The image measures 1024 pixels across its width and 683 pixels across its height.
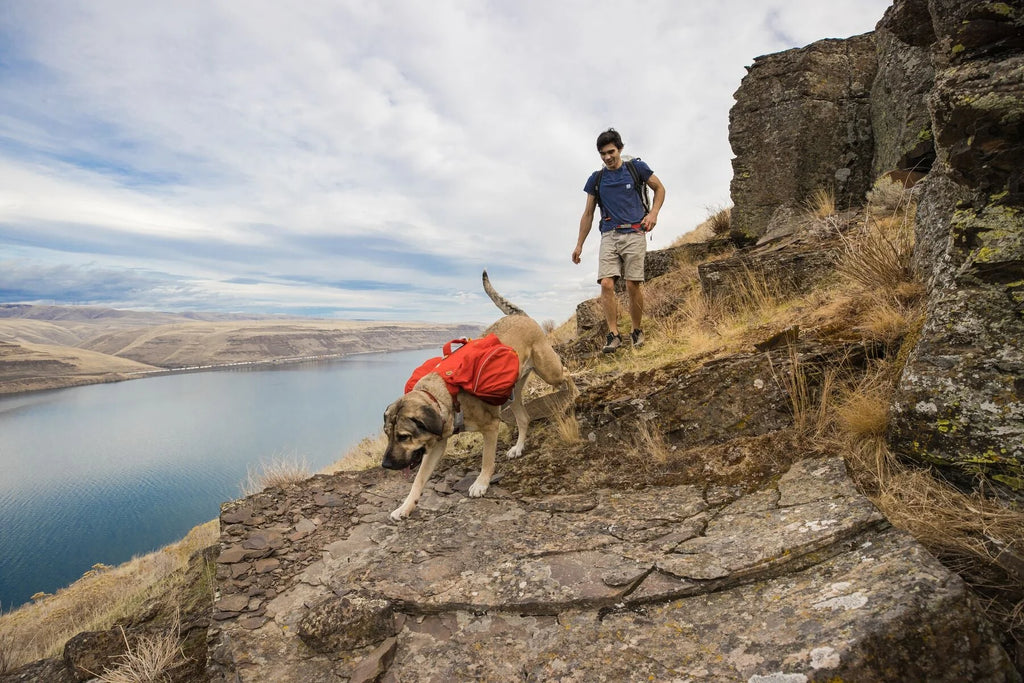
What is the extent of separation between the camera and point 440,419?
4.13 meters

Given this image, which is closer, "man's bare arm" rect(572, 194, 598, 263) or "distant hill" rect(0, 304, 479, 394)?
"man's bare arm" rect(572, 194, 598, 263)

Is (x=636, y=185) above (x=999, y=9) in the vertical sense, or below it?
above

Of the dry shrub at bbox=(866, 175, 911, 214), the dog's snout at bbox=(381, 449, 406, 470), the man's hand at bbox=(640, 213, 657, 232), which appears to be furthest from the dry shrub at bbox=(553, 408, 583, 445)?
the dry shrub at bbox=(866, 175, 911, 214)

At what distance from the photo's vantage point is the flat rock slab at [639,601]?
1.84 metres

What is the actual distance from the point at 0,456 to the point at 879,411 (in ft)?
314

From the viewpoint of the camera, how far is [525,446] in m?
5.65

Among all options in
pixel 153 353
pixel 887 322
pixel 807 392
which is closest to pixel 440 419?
pixel 807 392

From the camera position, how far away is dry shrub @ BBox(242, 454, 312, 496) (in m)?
7.84

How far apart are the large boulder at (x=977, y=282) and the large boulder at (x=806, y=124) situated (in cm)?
756

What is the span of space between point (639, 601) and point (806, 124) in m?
10.7

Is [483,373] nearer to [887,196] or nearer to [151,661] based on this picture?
[151,661]

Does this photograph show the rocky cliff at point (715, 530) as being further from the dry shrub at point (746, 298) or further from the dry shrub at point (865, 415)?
the dry shrub at point (746, 298)

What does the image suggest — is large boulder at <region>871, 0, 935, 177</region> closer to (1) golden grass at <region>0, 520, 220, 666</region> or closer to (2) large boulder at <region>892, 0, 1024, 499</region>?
(2) large boulder at <region>892, 0, 1024, 499</region>

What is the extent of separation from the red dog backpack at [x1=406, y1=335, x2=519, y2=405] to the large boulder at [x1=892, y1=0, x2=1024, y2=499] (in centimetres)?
295
